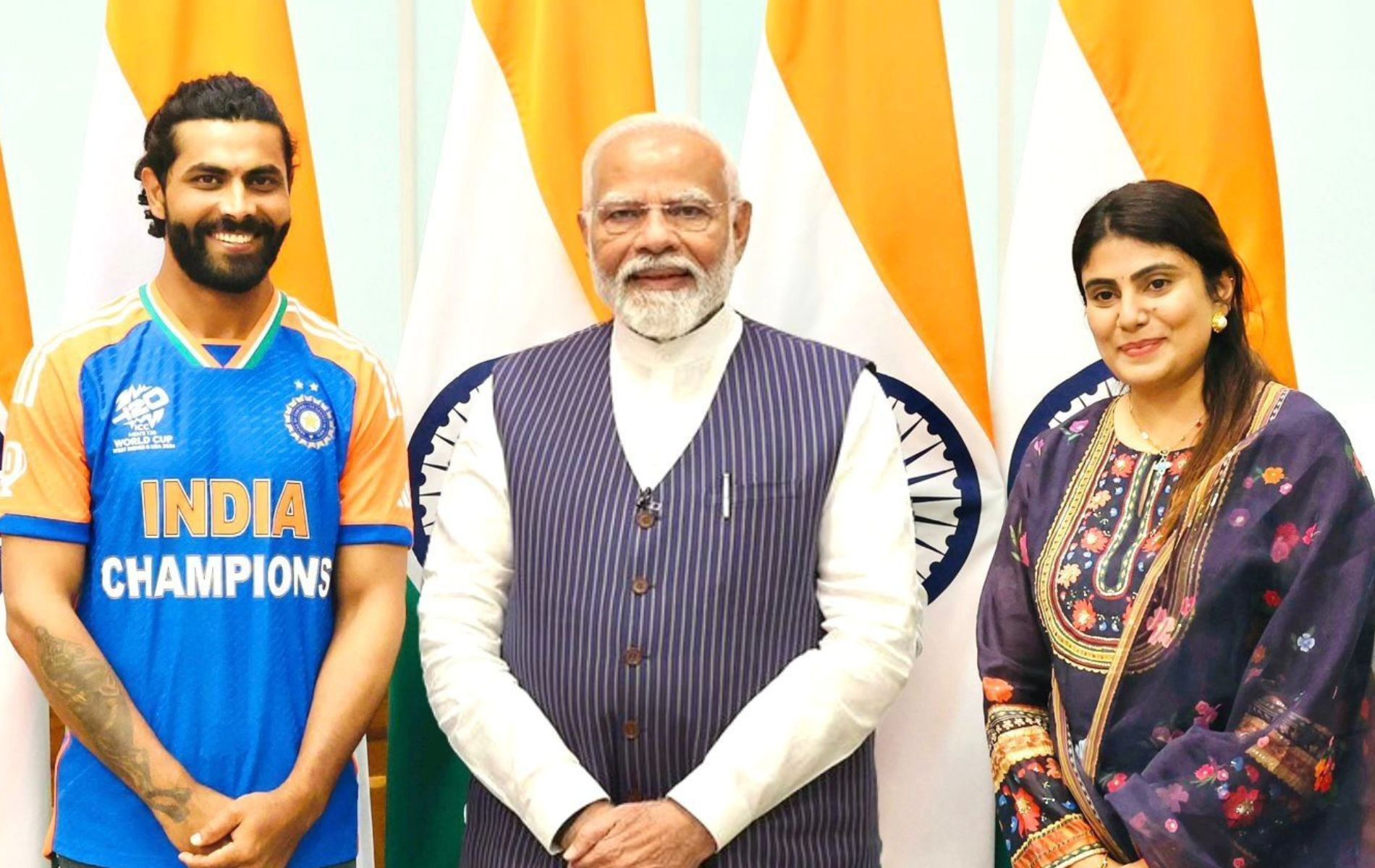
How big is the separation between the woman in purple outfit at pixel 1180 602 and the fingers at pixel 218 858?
982mm

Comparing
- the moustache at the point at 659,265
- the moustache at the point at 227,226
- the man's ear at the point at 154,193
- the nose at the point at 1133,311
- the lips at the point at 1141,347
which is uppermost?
the man's ear at the point at 154,193

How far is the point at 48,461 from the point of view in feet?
6.54

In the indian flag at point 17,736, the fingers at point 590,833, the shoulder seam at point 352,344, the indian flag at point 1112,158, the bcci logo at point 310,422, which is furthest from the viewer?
the indian flag at point 1112,158

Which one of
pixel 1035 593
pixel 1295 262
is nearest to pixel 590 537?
pixel 1035 593

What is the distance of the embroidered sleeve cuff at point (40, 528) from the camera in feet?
6.47

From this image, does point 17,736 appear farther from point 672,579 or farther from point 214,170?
point 672,579

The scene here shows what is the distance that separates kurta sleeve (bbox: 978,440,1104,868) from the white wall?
94 cm

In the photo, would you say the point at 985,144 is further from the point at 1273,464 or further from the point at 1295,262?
the point at 1273,464

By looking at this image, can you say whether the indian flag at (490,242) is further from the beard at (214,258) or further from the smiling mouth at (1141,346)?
the smiling mouth at (1141,346)

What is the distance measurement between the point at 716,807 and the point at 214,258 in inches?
39.0

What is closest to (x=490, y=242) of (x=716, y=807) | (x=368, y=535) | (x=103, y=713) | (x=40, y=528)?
(x=368, y=535)

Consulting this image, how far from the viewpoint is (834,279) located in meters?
2.63

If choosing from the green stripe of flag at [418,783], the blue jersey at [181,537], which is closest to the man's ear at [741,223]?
the blue jersey at [181,537]

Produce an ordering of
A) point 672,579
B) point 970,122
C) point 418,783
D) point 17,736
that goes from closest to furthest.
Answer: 1. point 672,579
2. point 17,736
3. point 418,783
4. point 970,122
